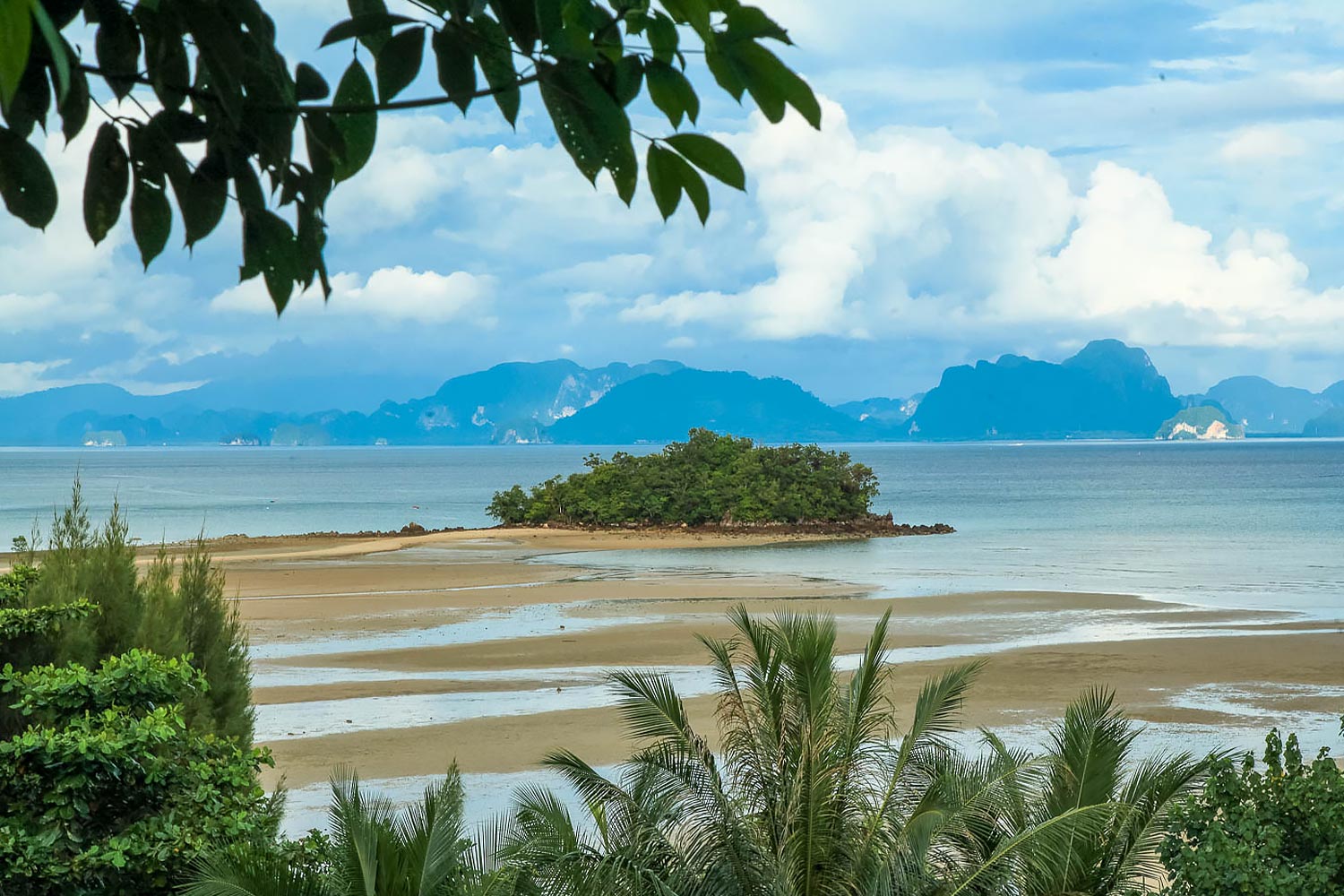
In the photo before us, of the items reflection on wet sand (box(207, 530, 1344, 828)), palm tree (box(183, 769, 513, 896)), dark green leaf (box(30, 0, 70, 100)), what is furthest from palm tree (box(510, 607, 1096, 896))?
dark green leaf (box(30, 0, 70, 100))

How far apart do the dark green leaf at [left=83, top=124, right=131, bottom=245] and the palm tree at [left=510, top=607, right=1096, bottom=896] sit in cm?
544

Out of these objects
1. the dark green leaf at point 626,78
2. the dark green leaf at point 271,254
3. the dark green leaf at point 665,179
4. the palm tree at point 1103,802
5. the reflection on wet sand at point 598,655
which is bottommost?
the reflection on wet sand at point 598,655

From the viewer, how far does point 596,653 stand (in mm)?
19969

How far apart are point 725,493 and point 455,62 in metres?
45.9

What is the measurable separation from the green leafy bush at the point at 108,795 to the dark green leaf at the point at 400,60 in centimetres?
483

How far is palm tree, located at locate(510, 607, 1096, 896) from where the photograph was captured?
22.5 ft

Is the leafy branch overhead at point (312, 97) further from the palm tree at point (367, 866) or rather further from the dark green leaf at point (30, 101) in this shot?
the palm tree at point (367, 866)

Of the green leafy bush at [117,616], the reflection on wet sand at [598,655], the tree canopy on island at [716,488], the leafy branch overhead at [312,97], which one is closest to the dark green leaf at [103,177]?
the leafy branch overhead at [312,97]

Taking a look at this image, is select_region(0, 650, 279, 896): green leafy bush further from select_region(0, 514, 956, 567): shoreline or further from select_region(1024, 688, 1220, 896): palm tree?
select_region(0, 514, 956, 567): shoreline

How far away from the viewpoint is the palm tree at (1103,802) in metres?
7.16

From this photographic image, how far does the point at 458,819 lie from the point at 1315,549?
40.0 m

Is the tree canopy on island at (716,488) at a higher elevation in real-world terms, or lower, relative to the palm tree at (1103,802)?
higher

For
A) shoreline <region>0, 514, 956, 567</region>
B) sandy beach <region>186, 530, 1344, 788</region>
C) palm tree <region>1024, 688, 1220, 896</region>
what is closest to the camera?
palm tree <region>1024, 688, 1220, 896</region>

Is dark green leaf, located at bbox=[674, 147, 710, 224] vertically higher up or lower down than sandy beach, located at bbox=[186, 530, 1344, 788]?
higher up
